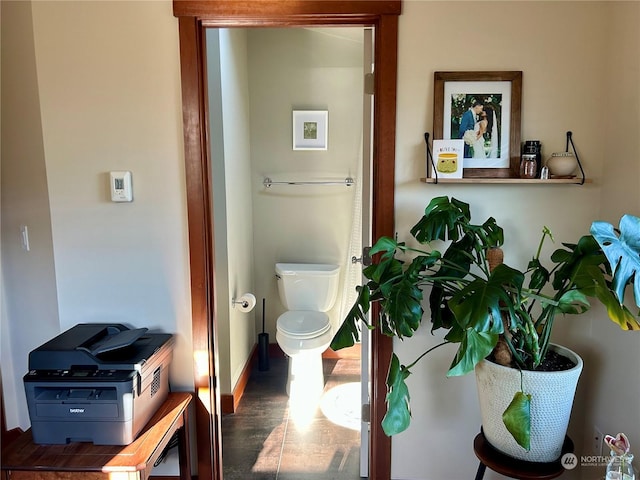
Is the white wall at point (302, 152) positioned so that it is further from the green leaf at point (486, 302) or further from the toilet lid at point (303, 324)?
the green leaf at point (486, 302)

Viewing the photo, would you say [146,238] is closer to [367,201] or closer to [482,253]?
[367,201]

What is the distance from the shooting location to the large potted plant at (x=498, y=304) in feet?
4.11

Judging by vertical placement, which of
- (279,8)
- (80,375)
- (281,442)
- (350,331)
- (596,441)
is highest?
(279,8)

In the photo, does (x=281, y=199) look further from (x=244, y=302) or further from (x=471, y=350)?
(x=471, y=350)

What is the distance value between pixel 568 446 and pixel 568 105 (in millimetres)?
1230

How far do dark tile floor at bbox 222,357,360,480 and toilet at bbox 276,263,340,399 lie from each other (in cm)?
15

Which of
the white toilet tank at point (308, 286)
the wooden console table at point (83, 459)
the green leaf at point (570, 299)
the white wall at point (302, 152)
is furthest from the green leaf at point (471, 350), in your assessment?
the white wall at point (302, 152)

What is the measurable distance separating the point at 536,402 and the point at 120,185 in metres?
1.67

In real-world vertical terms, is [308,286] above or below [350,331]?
below

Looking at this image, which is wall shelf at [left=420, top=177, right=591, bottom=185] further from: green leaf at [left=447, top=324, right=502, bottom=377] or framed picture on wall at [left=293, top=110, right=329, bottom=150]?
framed picture on wall at [left=293, top=110, right=329, bottom=150]

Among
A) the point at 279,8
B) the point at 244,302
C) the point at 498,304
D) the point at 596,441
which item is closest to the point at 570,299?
the point at 498,304

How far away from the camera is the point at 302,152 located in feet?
10.4

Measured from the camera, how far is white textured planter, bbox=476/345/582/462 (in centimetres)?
139

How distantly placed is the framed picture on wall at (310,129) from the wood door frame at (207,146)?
1.39 metres
